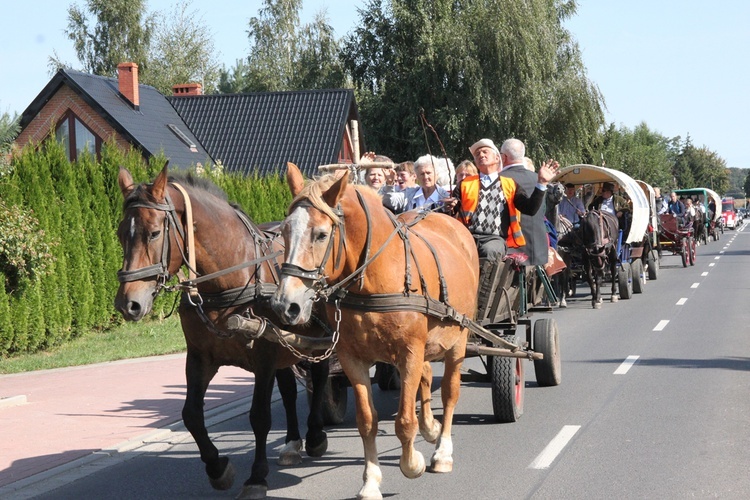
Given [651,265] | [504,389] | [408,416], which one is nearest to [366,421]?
[408,416]

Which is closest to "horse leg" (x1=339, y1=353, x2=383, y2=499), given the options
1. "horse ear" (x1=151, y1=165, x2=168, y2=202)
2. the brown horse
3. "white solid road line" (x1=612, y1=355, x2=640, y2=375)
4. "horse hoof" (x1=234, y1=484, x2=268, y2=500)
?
the brown horse

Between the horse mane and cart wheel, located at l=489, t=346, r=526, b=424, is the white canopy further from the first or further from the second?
the horse mane

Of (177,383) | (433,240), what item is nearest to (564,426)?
(433,240)

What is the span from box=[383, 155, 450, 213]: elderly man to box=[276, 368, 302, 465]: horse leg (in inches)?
88.5

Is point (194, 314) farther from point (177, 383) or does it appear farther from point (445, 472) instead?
point (177, 383)

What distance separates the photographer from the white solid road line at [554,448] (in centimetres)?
651

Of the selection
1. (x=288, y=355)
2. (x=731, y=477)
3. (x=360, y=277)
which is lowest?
(x=731, y=477)

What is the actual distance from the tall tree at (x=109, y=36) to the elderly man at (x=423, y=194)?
49.6m

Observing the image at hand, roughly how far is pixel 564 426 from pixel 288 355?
2.55 meters

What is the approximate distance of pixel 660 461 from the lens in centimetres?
646

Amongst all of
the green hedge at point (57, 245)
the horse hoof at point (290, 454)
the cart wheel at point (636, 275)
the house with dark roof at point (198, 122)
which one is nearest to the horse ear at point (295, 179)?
the horse hoof at point (290, 454)

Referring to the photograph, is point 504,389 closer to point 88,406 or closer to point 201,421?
point 201,421

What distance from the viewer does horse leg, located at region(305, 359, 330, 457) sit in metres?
6.99

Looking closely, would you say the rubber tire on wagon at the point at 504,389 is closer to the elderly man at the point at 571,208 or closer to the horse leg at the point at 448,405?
the horse leg at the point at 448,405
